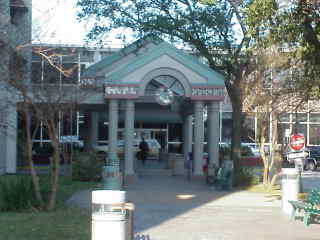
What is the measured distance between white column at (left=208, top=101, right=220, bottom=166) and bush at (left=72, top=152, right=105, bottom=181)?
4.92 m

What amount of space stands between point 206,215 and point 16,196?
4636 millimetres

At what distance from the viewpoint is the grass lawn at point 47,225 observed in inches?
465

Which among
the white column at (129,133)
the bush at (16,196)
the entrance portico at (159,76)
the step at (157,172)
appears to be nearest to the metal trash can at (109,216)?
the bush at (16,196)

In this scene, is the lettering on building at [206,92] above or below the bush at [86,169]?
above

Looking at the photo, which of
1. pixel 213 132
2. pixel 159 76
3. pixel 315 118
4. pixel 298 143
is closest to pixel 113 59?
pixel 159 76

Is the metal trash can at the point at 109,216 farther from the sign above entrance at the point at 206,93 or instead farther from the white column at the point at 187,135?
the white column at the point at 187,135

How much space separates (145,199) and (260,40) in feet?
25.6

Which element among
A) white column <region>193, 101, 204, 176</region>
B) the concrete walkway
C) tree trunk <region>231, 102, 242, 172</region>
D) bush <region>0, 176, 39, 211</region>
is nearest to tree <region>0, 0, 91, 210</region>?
bush <region>0, 176, 39, 211</region>

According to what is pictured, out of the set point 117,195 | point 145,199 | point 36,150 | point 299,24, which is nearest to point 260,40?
point 299,24

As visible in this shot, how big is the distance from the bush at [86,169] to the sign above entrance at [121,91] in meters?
2.75

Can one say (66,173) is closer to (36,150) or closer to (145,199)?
(145,199)

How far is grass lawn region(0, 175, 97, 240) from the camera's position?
1181 cm

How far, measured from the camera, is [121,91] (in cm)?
2709

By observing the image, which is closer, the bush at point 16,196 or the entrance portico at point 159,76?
the bush at point 16,196
